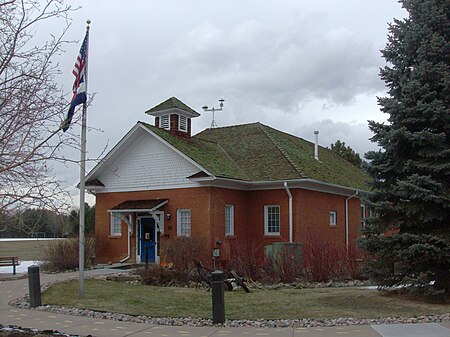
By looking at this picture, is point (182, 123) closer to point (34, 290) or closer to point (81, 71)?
point (81, 71)

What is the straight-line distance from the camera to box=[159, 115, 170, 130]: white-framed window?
27.2 m

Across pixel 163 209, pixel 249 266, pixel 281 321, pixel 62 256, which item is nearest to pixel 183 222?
pixel 163 209

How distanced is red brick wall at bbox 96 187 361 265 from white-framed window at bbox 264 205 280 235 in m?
0.18

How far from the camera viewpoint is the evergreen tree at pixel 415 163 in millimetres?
12711

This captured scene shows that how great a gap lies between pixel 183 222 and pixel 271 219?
13.4 ft

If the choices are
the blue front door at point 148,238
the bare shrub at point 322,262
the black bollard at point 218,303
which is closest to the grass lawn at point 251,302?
the black bollard at point 218,303

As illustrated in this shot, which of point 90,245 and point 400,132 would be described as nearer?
point 400,132

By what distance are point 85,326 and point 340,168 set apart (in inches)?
940

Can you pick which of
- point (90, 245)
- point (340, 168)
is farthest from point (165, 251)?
point (340, 168)

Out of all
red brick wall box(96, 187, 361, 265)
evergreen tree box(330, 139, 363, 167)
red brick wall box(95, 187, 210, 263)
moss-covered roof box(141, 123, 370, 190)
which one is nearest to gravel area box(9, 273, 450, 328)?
red brick wall box(96, 187, 361, 265)

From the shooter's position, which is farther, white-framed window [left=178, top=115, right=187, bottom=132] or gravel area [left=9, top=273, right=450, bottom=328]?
white-framed window [left=178, top=115, right=187, bottom=132]

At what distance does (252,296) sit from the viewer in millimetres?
14711

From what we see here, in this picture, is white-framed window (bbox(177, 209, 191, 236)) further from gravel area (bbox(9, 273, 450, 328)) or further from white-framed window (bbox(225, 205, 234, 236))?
gravel area (bbox(9, 273, 450, 328))

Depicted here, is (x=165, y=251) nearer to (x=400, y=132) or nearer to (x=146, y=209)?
(x=146, y=209)
